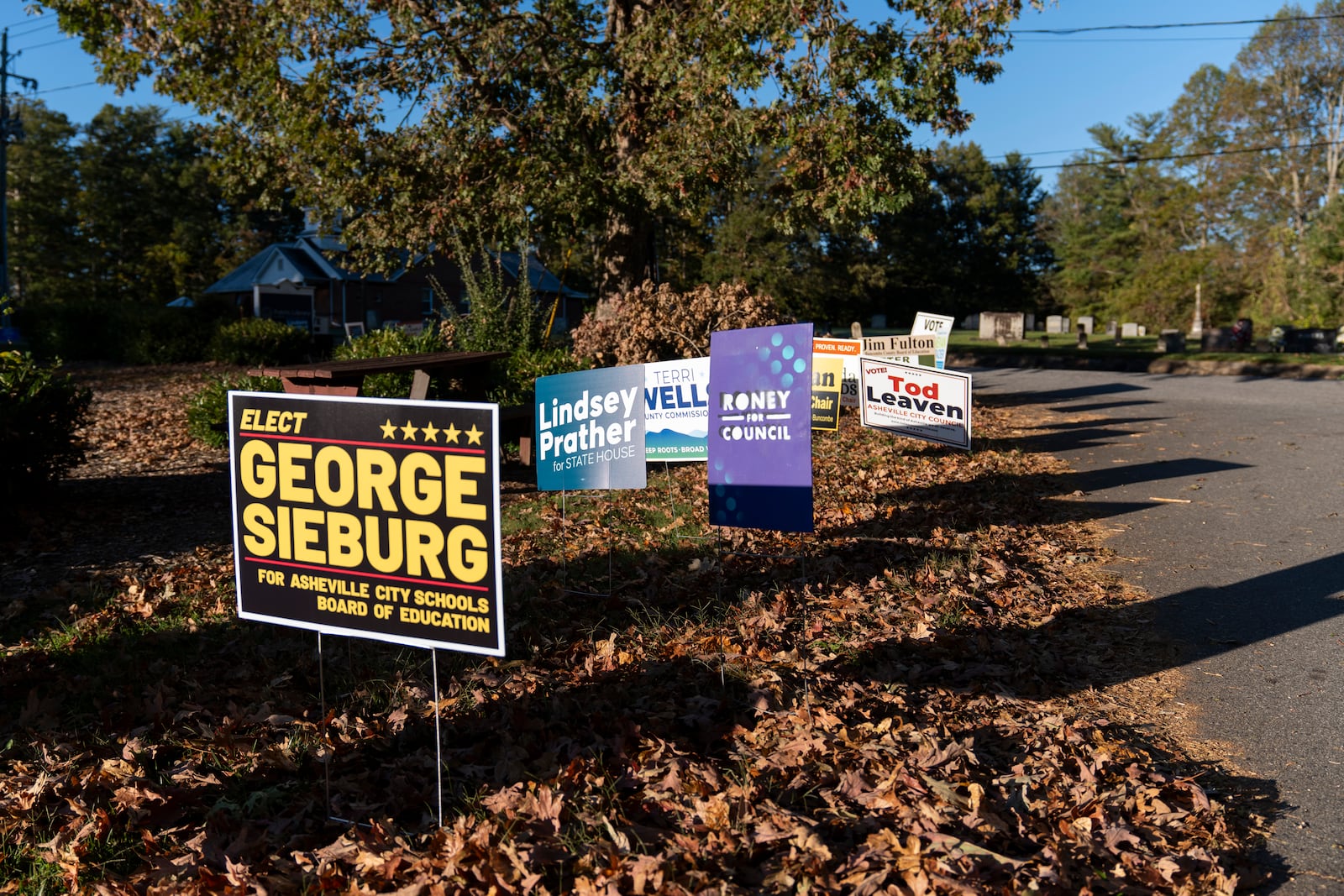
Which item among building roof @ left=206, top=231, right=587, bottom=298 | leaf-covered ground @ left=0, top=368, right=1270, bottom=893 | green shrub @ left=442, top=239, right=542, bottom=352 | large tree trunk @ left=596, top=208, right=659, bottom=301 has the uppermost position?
building roof @ left=206, top=231, right=587, bottom=298

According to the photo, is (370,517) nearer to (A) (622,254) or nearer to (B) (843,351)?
(B) (843,351)

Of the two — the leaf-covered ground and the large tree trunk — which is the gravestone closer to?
the large tree trunk

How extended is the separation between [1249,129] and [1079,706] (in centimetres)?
5629

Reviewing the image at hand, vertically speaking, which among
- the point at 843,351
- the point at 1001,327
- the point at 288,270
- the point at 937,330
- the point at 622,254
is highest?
the point at 288,270

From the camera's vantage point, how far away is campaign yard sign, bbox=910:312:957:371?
13965 millimetres

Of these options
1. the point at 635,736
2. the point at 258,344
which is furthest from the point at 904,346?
the point at 258,344

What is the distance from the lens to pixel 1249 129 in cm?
5131

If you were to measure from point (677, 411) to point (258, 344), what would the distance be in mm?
17614

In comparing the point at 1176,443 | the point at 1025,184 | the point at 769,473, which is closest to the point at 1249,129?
the point at 1025,184

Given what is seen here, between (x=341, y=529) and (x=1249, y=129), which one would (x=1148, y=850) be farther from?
(x=1249, y=129)

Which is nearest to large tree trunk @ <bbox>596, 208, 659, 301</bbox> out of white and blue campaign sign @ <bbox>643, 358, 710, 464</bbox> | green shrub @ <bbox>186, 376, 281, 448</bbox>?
green shrub @ <bbox>186, 376, 281, 448</bbox>

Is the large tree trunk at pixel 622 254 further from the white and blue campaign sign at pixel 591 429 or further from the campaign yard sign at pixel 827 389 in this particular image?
the white and blue campaign sign at pixel 591 429

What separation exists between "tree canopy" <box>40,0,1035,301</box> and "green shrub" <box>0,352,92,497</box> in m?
6.54

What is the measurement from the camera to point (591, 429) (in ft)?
21.9
